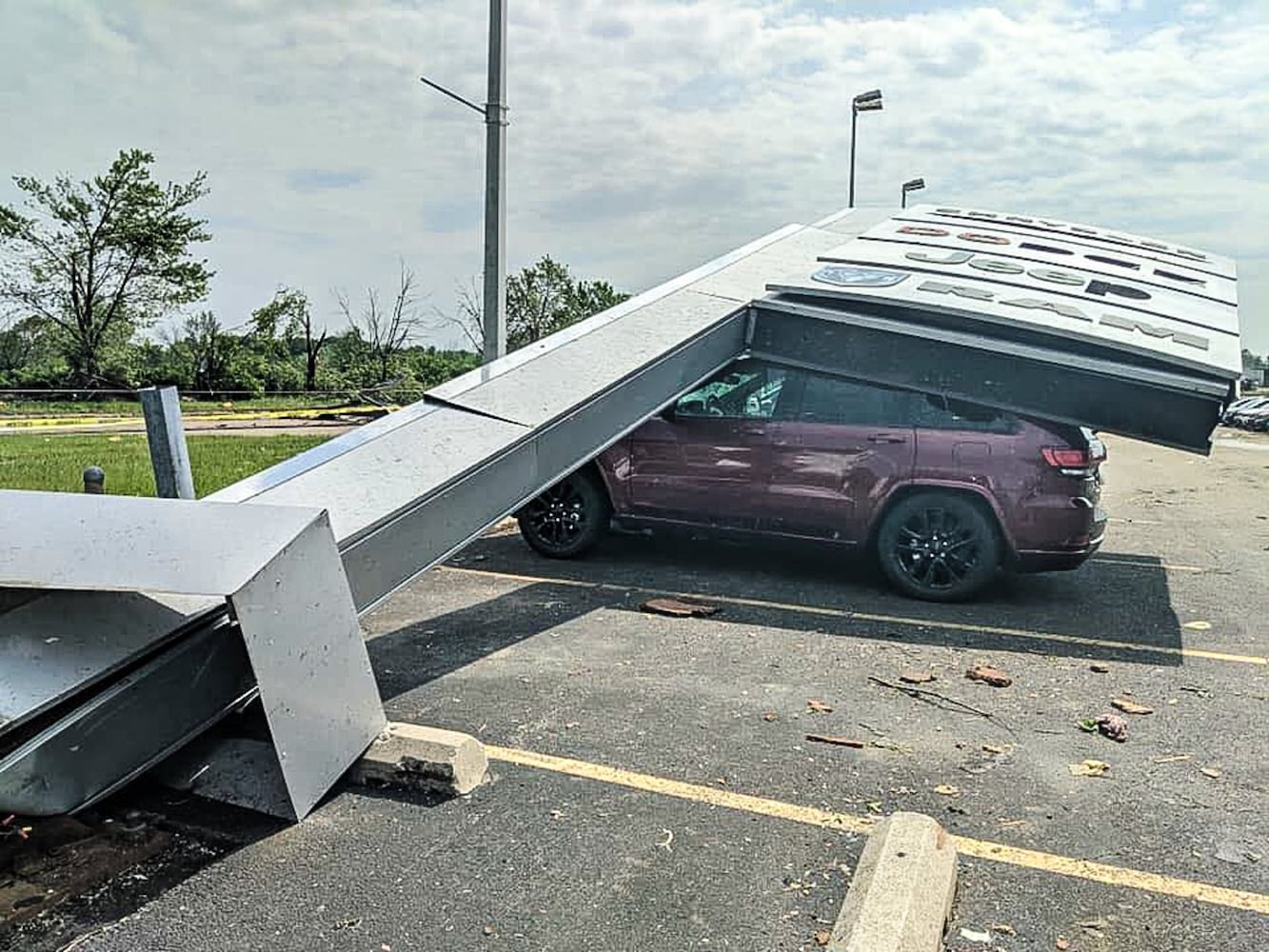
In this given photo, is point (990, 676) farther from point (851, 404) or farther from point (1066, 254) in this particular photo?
point (1066, 254)

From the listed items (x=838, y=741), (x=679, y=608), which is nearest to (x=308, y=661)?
(x=838, y=741)

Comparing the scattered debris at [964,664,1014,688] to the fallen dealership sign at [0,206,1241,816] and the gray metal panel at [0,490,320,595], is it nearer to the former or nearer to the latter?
the fallen dealership sign at [0,206,1241,816]

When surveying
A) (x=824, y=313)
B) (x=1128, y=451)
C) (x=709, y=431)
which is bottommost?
(x=1128, y=451)

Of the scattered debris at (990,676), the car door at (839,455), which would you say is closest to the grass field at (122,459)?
the car door at (839,455)

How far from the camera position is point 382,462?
493 cm

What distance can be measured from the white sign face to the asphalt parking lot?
6.38 feet

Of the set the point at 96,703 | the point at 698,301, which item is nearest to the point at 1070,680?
the point at 698,301

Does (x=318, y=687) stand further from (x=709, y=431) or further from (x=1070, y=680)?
(x=709, y=431)

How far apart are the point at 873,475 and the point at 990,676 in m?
1.99

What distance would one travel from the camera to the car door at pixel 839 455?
7109mm

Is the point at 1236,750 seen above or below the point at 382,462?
below

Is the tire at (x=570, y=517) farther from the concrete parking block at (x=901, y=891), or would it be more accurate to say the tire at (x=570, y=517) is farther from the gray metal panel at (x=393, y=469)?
the concrete parking block at (x=901, y=891)

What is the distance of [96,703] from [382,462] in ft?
6.03

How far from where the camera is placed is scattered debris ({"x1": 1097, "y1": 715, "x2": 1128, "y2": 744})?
184 inches
